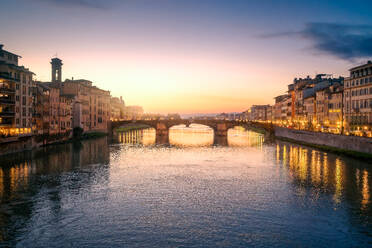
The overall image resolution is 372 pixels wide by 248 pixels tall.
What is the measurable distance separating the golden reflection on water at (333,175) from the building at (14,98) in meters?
49.8

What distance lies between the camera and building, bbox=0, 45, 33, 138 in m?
58.8

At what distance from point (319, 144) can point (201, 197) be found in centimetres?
5106

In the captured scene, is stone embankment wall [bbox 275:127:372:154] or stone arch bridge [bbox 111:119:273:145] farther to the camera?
stone arch bridge [bbox 111:119:273:145]

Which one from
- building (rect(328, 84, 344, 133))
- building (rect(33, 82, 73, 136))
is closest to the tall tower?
building (rect(33, 82, 73, 136))

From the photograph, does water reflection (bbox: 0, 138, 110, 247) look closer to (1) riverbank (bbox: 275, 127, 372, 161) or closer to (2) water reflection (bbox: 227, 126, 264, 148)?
(1) riverbank (bbox: 275, 127, 372, 161)

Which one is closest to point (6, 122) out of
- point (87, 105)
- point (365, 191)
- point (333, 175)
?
point (87, 105)

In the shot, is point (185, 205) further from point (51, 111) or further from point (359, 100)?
point (51, 111)

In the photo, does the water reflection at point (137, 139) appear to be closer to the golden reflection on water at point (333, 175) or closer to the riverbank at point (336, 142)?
the riverbank at point (336, 142)

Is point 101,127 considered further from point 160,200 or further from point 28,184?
point 160,200

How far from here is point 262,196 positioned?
3197 centimetres

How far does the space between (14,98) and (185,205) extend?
48133 millimetres

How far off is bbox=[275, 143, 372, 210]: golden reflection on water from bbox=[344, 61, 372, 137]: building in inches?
600

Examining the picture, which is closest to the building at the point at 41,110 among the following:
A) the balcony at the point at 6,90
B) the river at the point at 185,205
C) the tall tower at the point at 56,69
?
the balcony at the point at 6,90

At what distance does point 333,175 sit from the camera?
139 ft
